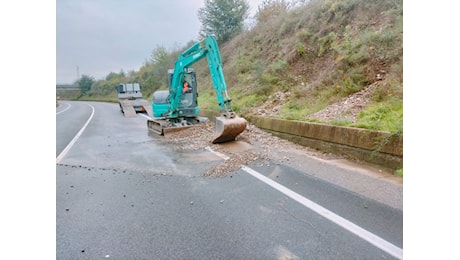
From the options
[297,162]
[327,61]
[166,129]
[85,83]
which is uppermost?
[85,83]

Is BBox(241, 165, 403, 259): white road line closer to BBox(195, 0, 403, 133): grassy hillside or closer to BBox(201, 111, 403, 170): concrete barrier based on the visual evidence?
BBox(201, 111, 403, 170): concrete barrier

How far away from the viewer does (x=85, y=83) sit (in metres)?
63.1

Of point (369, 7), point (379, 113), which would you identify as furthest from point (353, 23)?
point (379, 113)

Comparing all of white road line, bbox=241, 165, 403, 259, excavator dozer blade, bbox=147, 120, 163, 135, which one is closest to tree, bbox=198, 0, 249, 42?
excavator dozer blade, bbox=147, 120, 163, 135

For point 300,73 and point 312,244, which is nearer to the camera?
point 312,244

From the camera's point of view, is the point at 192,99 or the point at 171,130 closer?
the point at 171,130

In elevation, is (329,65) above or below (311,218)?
above

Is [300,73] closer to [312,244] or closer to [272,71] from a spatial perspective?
[272,71]

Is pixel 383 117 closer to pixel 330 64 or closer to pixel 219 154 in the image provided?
pixel 219 154

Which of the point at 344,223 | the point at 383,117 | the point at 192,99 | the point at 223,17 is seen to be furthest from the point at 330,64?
the point at 223,17

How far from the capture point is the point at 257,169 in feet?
18.3

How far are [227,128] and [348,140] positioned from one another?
10.3 feet

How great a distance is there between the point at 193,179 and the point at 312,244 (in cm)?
277

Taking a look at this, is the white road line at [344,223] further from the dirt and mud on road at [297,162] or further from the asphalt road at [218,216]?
the dirt and mud on road at [297,162]
